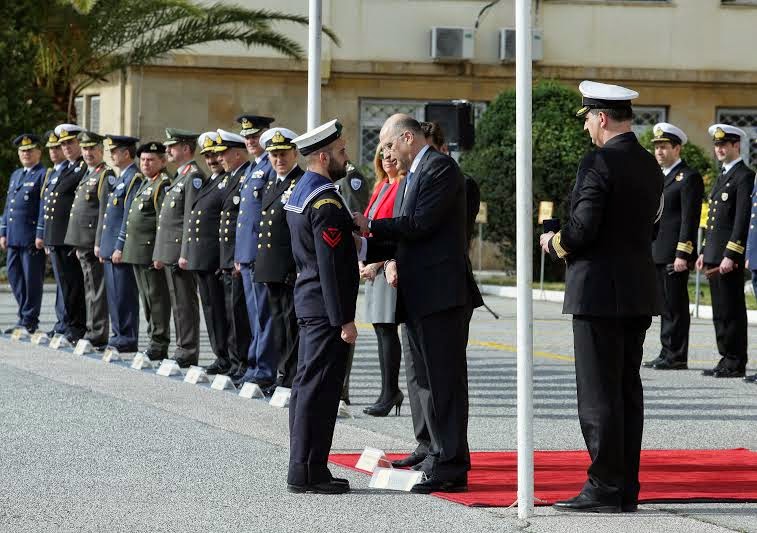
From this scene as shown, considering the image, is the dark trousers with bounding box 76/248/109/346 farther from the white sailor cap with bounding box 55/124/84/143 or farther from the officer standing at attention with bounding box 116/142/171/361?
the white sailor cap with bounding box 55/124/84/143

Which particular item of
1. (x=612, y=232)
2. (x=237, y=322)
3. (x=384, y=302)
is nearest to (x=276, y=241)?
(x=237, y=322)

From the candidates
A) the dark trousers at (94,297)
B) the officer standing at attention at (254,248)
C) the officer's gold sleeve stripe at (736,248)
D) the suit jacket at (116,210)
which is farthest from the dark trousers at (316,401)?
the dark trousers at (94,297)

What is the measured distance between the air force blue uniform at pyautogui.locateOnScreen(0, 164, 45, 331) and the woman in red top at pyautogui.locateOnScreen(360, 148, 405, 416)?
6.53m

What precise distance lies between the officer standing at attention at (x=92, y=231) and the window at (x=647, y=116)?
18546mm

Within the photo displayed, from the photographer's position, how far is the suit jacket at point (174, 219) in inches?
553

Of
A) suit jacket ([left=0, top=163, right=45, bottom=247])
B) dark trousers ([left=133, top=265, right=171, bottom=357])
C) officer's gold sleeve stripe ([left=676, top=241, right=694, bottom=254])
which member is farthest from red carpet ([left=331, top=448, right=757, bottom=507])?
suit jacket ([left=0, top=163, right=45, bottom=247])

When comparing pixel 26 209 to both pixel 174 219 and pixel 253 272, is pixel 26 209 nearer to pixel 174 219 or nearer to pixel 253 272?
pixel 174 219

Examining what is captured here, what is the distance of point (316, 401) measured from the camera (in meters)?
8.25

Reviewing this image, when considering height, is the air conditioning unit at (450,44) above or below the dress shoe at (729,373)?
above

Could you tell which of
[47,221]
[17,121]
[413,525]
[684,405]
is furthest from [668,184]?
[17,121]

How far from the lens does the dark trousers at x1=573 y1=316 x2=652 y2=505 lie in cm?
759

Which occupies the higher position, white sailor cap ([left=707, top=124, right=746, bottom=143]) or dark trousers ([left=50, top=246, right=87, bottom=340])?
white sailor cap ([left=707, top=124, right=746, bottom=143])

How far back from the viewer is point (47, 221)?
1628 centimetres

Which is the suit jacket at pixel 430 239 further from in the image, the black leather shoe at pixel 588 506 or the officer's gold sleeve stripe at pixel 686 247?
the officer's gold sleeve stripe at pixel 686 247
